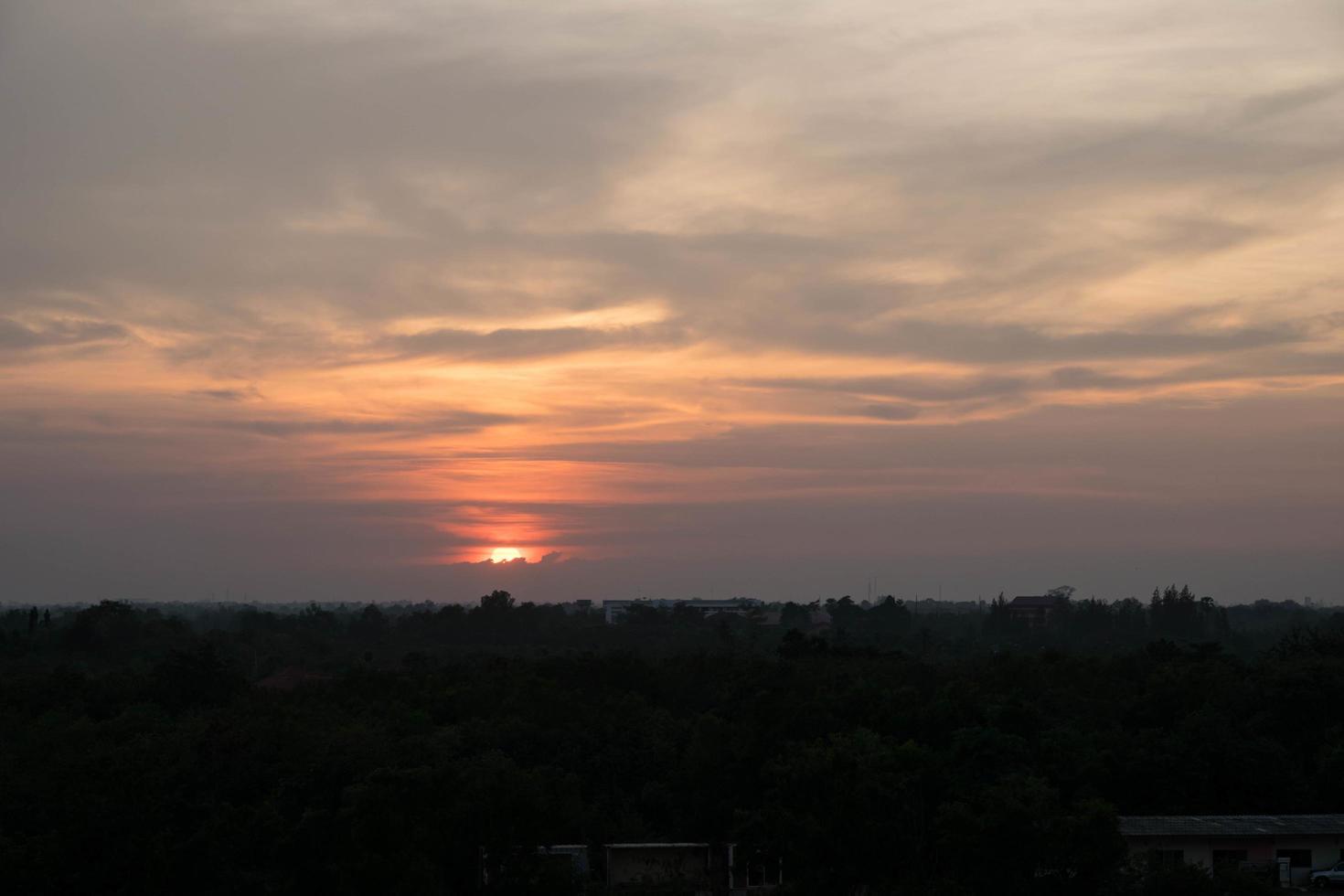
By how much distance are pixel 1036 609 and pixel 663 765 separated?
108598 mm

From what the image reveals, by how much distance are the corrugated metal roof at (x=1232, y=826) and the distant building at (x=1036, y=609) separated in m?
93.1

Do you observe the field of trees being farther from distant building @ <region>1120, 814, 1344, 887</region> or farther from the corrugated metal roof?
distant building @ <region>1120, 814, 1344, 887</region>

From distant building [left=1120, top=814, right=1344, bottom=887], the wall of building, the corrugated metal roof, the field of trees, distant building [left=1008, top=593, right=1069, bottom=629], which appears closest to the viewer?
the field of trees

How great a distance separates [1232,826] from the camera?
88.6 ft

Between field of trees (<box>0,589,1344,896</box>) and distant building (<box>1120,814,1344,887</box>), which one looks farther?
distant building (<box>1120,814,1344,887</box>)

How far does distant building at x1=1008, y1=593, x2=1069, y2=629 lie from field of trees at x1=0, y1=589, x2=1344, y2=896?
229 ft

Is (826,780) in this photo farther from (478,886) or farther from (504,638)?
(504,638)

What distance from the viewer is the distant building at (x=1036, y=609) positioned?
123125 mm

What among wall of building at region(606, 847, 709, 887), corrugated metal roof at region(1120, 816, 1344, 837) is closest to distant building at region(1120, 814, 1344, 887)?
corrugated metal roof at region(1120, 816, 1344, 837)

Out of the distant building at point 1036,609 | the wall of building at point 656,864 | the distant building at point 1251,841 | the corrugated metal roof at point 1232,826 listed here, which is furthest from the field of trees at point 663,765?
the distant building at point 1036,609

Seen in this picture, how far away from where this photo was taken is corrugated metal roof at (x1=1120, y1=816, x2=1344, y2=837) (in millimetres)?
26438

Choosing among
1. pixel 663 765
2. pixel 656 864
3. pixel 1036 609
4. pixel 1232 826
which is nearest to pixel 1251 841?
pixel 1232 826

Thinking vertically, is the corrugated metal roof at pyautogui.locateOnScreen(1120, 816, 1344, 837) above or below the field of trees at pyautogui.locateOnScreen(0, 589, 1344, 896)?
below

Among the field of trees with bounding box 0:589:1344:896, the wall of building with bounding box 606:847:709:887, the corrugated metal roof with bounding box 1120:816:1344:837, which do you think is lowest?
the wall of building with bounding box 606:847:709:887
